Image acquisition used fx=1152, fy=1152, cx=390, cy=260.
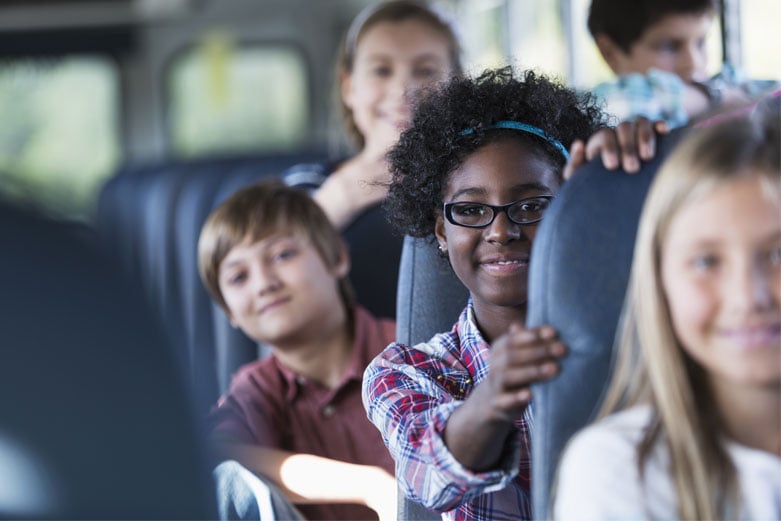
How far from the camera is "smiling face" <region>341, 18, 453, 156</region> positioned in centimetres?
217

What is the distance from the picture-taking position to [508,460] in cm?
101

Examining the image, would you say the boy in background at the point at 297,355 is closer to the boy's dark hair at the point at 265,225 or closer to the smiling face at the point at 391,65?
the boy's dark hair at the point at 265,225

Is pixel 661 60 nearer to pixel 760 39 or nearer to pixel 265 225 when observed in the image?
pixel 760 39

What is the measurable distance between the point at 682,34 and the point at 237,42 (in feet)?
25.4

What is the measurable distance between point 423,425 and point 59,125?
8.97m

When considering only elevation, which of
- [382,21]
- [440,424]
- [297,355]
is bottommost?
[297,355]

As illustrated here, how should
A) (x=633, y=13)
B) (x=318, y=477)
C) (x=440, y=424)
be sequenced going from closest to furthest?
(x=440, y=424) < (x=318, y=477) < (x=633, y=13)

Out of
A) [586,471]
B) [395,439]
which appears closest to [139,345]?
[586,471]

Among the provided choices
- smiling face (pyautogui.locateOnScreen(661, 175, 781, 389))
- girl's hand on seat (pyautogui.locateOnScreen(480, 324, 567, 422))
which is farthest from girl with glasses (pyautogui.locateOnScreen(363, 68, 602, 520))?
smiling face (pyautogui.locateOnScreen(661, 175, 781, 389))

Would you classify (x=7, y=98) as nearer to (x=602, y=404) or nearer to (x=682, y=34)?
(x=682, y=34)

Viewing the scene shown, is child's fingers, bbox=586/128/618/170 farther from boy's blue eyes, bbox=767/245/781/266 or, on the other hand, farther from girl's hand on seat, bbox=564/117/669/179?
boy's blue eyes, bbox=767/245/781/266

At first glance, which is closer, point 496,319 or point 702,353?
point 702,353

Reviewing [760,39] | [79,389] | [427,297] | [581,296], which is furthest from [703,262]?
[760,39]

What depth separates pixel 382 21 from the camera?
2242 millimetres
